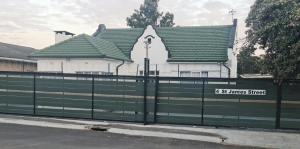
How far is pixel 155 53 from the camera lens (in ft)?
109

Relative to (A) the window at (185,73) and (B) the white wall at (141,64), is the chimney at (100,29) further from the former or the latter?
(A) the window at (185,73)

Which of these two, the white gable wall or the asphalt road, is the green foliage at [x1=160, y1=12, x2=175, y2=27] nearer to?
the white gable wall

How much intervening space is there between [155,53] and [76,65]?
21.6 ft

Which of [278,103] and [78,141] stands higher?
[278,103]

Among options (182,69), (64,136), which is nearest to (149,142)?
(64,136)

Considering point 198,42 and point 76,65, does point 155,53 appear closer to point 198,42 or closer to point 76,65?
point 198,42

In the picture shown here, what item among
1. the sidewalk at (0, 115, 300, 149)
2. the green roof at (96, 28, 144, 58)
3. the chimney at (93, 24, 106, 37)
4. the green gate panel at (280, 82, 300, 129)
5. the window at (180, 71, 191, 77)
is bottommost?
the sidewalk at (0, 115, 300, 149)

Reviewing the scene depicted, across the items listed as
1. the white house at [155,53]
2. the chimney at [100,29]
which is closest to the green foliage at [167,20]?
the chimney at [100,29]

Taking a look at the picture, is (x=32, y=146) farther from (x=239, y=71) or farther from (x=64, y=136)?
(x=239, y=71)

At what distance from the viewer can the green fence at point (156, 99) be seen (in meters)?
14.2

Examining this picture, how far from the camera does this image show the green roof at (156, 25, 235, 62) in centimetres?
3200

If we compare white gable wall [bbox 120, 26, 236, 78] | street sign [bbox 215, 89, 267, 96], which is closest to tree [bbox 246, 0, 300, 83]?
street sign [bbox 215, 89, 267, 96]

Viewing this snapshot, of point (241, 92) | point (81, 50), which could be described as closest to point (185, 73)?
point (81, 50)

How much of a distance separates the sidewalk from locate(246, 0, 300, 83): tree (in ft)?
6.15
